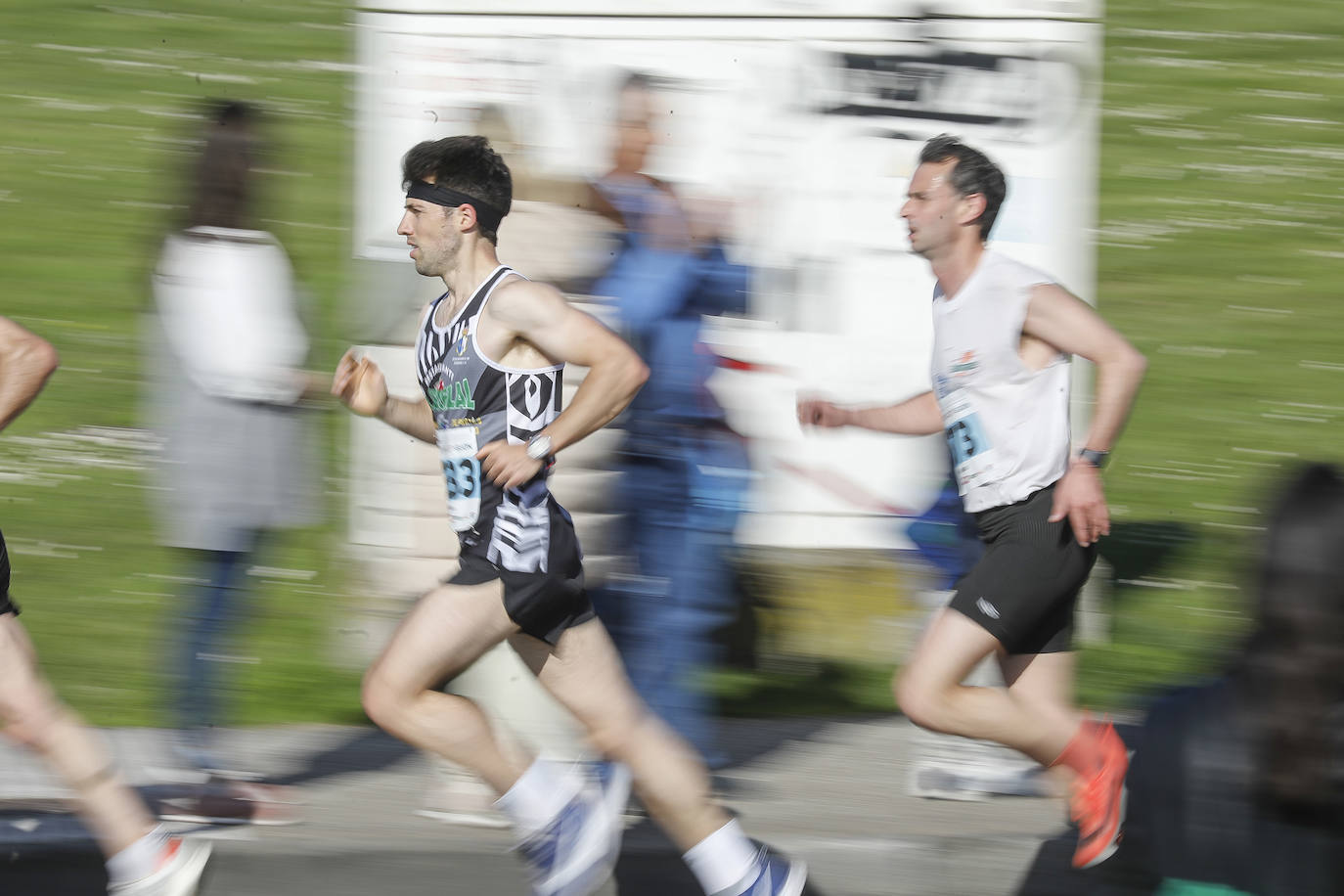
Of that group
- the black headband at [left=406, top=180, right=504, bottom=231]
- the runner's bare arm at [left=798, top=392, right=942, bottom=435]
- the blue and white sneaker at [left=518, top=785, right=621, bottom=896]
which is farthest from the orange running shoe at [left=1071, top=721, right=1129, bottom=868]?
the black headband at [left=406, top=180, right=504, bottom=231]

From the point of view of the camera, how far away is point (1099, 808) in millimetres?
4008

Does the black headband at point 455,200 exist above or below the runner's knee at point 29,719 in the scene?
above

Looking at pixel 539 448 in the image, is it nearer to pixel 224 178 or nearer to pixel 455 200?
pixel 455 200

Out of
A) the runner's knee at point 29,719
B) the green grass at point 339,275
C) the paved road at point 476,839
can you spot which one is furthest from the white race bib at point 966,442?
the runner's knee at point 29,719

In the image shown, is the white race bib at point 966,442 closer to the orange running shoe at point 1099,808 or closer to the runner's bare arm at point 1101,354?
the runner's bare arm at point 1101,354

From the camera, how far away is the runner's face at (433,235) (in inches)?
157

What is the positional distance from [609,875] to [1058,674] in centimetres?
124

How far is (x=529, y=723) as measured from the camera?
15.8 ft

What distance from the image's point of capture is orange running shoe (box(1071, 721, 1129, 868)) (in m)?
Answer: 4.00

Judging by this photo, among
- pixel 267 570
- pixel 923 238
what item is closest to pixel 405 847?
pixel 923 238

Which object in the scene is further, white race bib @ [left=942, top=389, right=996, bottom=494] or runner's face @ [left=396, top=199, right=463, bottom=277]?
white race bib @ [left=942, top=389, right=996, bottom=494]

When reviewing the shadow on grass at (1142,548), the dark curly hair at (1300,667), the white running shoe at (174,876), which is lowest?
the white running shoe at (174,876)

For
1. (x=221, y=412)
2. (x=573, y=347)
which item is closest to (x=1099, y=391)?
(x=573, y=347)

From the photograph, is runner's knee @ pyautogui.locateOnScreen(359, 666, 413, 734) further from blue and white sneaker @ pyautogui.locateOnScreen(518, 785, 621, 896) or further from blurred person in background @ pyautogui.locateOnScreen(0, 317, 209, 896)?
blurred person in background @ pyautogui.locateOnScreen(0, 317, 209, 896)
